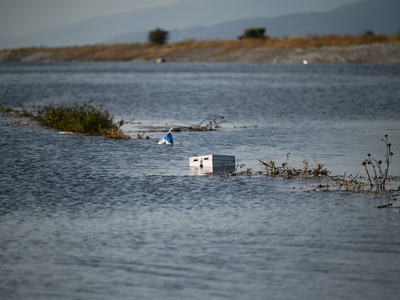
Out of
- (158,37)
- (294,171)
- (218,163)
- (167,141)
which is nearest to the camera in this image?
(294,171)

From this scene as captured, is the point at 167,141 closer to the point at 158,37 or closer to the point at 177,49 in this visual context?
the point at 177,49

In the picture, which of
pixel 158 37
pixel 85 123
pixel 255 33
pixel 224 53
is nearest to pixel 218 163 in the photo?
pixel 85 123

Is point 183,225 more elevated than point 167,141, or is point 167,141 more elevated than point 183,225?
point 167,141

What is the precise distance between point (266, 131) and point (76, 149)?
9.00m

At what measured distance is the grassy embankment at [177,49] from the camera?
4432 inches

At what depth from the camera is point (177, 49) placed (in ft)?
476

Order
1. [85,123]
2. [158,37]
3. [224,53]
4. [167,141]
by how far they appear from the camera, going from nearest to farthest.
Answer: [167,141] → [85,123] → [224,53] → [158,37]

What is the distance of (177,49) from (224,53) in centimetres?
1638

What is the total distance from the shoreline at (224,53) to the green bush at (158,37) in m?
4.21

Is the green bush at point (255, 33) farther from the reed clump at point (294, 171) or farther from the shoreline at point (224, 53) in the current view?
the reed clump at point (294, 171)

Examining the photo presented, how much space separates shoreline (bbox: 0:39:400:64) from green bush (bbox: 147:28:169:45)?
166 inches

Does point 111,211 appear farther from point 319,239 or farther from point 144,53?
point 144,53

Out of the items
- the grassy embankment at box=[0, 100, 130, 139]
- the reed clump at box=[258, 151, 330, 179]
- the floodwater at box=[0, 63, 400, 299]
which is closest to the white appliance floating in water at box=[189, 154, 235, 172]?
the floodwater at box=[0, 63, 400, 299]

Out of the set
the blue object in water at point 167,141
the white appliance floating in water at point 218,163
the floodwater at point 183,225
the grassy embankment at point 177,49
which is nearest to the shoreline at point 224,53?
the grassy embankment at point 177,49
